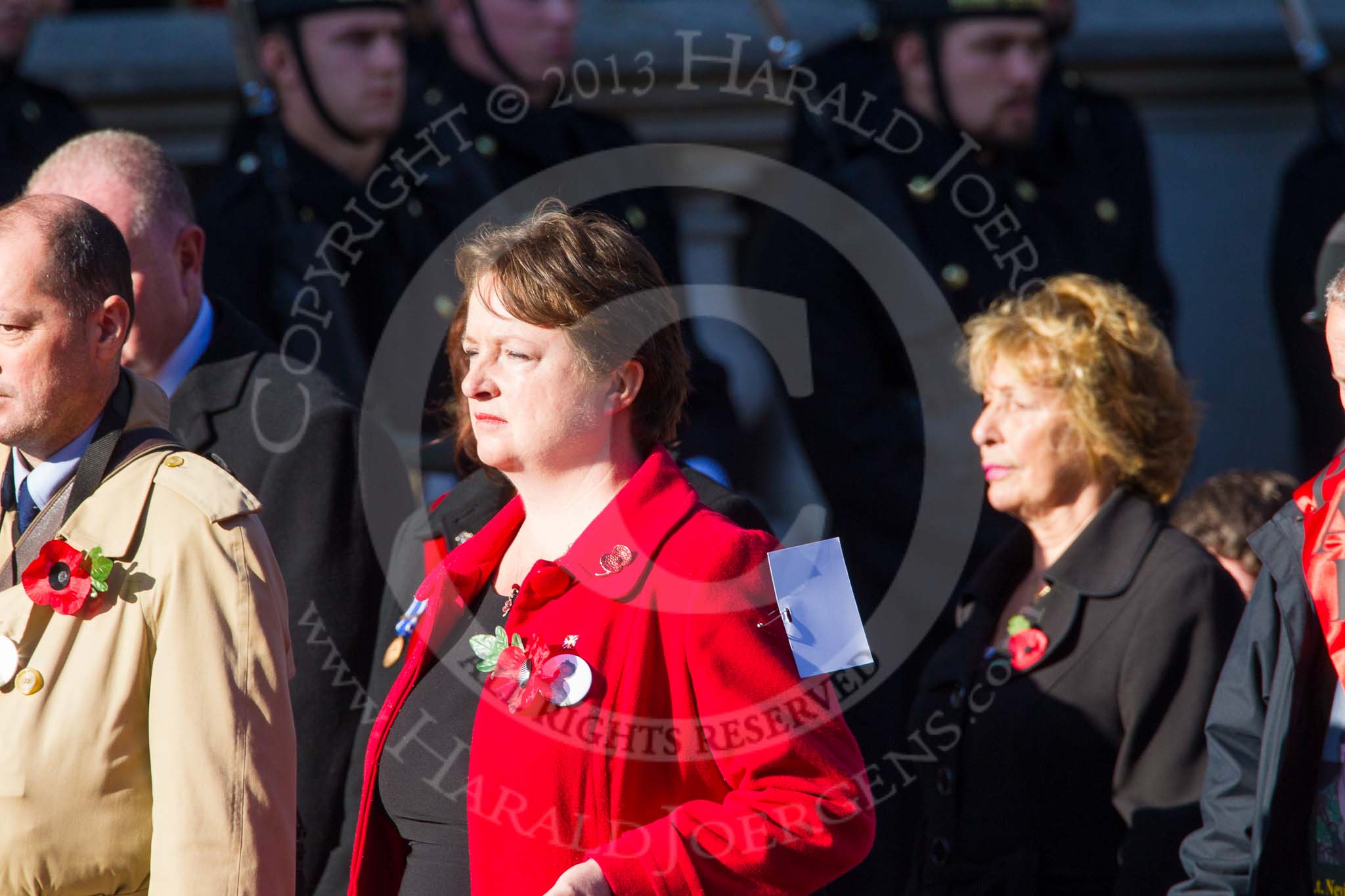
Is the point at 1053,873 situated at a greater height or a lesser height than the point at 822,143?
lesser

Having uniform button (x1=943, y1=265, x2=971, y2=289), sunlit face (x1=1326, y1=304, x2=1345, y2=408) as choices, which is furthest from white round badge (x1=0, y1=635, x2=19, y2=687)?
uniform button (x1=943, y1=265, x2=971, y2=289)

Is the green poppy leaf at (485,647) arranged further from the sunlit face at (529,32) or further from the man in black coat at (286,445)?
the sunlit face at (529,32)

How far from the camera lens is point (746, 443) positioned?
5891 mm

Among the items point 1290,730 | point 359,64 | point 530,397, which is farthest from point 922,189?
point 530,397

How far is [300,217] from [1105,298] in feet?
7.53

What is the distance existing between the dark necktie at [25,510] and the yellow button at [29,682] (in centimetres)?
27

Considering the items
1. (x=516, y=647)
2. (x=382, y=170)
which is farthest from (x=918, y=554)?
(x=516, y=647)

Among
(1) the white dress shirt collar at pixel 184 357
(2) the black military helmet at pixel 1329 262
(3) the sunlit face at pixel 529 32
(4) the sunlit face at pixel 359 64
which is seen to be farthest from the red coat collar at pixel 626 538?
(3) the sunlit face at pixel 529 32

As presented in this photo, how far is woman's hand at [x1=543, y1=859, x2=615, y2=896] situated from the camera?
2.08m

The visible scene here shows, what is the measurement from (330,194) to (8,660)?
2.87 m

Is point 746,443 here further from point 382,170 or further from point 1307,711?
point 1307,711

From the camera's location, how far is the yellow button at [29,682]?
2.16 m

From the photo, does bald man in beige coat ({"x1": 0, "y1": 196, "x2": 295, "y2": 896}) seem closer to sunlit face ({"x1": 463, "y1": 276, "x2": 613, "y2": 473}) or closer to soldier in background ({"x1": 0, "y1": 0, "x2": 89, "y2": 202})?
sunlit face ({"x1": 463, "y1": 276, "x2": 613, "y2": 473})

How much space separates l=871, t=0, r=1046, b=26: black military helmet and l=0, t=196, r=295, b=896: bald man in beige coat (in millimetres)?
3169
